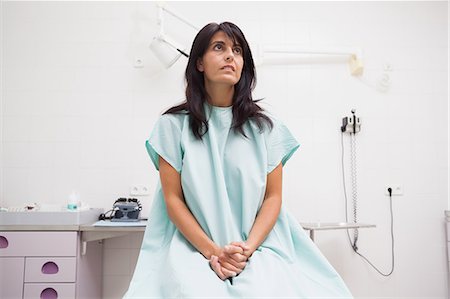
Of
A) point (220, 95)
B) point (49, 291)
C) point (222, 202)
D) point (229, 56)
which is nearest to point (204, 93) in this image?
point (220, 95)

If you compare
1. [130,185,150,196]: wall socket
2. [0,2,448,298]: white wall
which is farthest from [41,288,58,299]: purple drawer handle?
[130,185,150,196]: wall socket

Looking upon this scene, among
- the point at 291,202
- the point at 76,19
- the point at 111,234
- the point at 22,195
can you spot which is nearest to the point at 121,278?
the point at 111,234

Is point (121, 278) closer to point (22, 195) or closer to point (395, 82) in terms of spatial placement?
point (22, 195)

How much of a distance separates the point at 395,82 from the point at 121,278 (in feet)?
7.60

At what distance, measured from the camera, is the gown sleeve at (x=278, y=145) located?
1.34 metres

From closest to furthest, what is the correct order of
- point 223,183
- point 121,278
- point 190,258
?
point 190,258, point 223,183, point 121,278

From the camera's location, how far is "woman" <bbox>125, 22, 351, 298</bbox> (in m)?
1.02

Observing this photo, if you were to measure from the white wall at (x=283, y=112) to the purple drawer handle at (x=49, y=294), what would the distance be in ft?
1.86

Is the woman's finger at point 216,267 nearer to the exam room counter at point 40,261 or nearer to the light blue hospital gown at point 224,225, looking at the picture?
the light blue hospital gown at point 224,225

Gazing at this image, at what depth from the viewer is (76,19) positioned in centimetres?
257

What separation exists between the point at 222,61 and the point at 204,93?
149 millimetres

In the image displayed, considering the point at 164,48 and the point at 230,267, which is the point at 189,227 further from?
the point at 164,48

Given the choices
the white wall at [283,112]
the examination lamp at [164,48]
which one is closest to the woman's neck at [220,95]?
the examination lamp at [164,48]

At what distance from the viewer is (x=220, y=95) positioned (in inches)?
55.8
